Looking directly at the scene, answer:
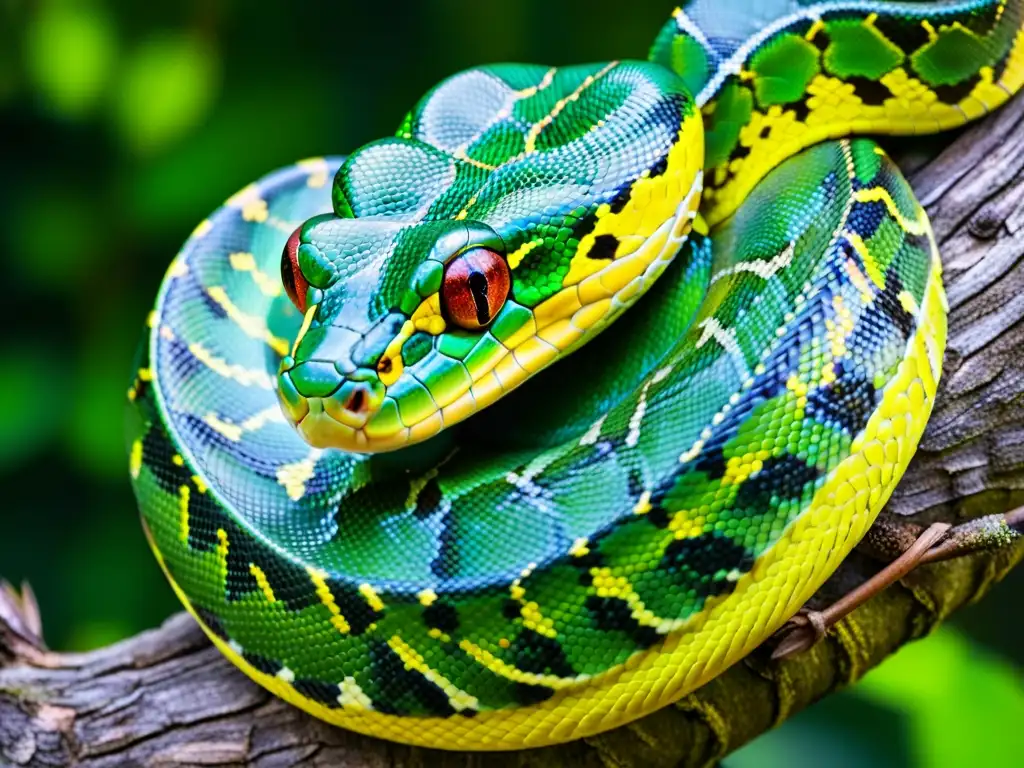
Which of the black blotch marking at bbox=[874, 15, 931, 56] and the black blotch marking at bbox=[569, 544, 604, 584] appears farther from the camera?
the black blotch marking at bbox=[874, 15, 931, 56]

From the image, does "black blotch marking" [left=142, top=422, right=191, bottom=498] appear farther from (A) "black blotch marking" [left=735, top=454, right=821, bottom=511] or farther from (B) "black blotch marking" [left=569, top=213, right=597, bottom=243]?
(A) "black blotch marking" [left=735, top=454, right=821, bottom=511]

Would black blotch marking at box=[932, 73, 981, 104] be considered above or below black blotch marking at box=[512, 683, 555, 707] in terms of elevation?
above

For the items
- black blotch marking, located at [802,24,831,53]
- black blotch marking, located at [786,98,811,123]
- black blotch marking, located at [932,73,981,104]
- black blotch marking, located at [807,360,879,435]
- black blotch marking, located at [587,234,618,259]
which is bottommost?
black blotch marking, located at [807,360,879,435]

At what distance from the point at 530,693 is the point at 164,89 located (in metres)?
2.71

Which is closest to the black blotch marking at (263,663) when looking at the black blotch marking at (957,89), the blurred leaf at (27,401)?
the black blotch marking at (957,89)

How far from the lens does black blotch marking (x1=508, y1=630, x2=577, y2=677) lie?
151 centimetres

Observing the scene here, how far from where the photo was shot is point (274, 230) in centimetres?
225

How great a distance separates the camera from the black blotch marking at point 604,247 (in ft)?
5.30

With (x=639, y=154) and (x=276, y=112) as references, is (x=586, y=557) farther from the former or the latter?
(x=276, y=112)

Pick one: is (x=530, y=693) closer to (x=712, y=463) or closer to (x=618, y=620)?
(x=618, y=620)

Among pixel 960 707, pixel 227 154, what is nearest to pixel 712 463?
pixel 960 707

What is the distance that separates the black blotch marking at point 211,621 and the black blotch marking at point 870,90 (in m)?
1.56

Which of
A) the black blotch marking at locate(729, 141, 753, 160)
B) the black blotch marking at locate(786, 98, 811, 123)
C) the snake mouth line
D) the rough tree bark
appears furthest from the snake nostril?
the black blotch marking at locate(786, 98, 811, 123)

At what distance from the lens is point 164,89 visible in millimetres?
3396
